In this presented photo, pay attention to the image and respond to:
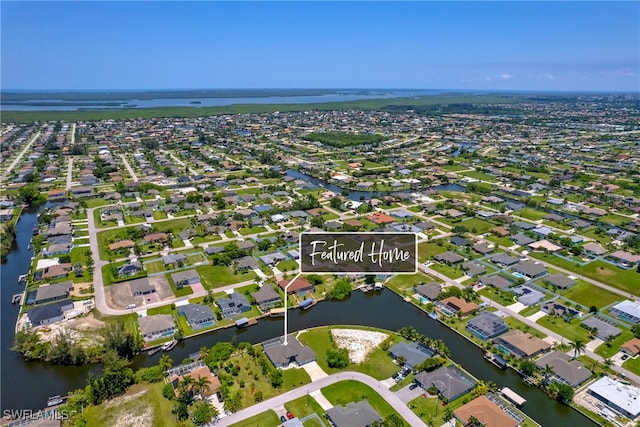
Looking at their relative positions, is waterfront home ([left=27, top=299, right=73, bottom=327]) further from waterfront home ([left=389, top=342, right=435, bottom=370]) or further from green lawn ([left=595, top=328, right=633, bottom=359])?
green lawn ([left=595, top=328, right=633, bottom=359])

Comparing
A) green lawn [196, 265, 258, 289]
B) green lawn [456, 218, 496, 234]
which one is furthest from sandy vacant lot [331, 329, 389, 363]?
green lawn [456, 218, 496, 234]

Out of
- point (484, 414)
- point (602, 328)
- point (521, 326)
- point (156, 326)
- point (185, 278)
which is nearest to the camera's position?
point (484, 414)

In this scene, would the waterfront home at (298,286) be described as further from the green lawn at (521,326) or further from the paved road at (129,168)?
the paved road at (129,168)

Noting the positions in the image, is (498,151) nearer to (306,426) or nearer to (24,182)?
(306,426)

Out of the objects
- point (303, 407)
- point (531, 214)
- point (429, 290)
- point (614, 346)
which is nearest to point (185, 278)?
point (303, 407)

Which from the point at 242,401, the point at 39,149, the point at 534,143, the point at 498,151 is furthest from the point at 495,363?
the point at 39,149

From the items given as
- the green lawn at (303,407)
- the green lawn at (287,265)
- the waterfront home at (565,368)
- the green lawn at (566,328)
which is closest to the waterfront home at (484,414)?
the waterfront home at (565,368)

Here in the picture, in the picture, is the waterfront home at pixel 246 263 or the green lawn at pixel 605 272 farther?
the waterfront home at pixel 246 263

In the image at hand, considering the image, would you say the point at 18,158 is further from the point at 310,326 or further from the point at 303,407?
the point at 303,407
